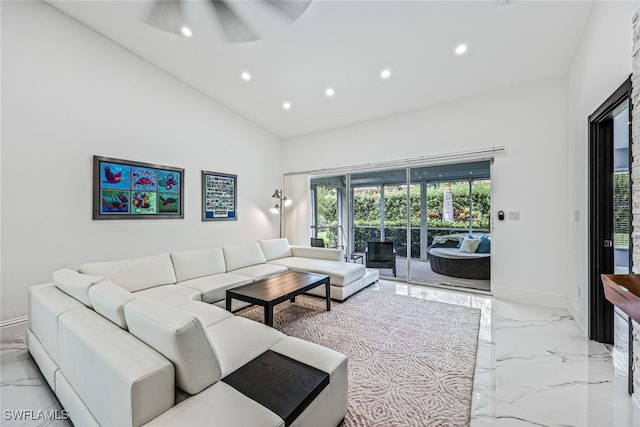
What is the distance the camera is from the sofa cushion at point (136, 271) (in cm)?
266

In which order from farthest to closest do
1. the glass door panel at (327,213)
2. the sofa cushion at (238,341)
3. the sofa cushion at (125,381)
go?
the glass door panel at (327,213), the sofa cushion at (238,341), the sofa cushion at (125,381)

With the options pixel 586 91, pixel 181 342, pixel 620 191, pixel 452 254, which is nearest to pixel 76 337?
pixel 181 342

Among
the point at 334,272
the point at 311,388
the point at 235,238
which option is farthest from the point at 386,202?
the point at 311,388

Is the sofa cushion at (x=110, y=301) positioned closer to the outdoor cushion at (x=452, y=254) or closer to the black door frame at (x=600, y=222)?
the black door frame at (x=600, y=222)

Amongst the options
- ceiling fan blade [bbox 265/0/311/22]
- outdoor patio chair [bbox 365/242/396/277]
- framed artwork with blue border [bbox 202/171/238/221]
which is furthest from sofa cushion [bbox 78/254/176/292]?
outdoor patio chair [bbox 365/242/396/277]

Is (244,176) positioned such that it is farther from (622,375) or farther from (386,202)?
(622,375)

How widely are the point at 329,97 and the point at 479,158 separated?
2.43 metres

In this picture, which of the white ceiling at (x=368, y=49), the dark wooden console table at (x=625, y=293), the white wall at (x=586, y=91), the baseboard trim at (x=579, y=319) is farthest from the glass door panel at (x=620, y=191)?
the dark wooden console table at (x=625, y=293)

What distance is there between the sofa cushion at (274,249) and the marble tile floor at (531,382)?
109 inches

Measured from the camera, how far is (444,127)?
4066 mm

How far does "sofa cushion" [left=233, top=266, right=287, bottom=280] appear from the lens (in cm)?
356

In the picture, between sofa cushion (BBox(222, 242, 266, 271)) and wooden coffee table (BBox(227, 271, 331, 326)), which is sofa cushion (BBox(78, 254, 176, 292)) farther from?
wooden coffee table (BBox(227, 271, 331, 326))

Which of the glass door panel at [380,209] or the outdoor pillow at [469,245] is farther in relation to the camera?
the glass door panel at [380,209]

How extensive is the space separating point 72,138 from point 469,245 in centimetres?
560
